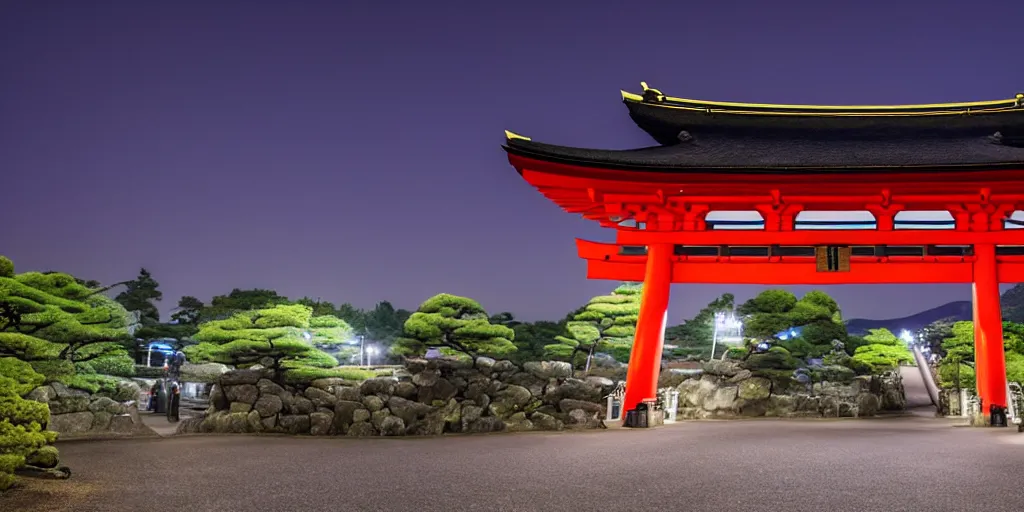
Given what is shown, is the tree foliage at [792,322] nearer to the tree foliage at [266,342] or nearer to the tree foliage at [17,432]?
the tree foliage at [266,342]

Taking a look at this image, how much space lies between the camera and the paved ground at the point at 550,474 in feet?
24.1

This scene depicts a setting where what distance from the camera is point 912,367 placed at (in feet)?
128

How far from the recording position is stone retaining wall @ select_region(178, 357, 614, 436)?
14555mm

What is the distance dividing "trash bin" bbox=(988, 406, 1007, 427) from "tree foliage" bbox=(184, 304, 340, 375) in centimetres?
1332

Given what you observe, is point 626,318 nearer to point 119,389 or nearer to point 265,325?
point 265,325

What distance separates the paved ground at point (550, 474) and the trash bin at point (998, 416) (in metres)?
1.61

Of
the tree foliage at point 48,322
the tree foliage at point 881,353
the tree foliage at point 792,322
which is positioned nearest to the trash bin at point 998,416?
the tree foliage at point 792,322

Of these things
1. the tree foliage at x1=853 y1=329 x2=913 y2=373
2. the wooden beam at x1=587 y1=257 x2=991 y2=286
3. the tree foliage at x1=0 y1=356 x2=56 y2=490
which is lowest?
the tree foliage at x1=0 y1=356 x2=56 y2=490

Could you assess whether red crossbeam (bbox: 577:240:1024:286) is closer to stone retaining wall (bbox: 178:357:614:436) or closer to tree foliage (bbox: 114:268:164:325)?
stone retaining wall (bbox: 178:357:614:436)

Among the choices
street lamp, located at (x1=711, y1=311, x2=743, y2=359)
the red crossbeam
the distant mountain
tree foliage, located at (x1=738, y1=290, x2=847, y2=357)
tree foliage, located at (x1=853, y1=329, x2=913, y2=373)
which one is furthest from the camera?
the distant mountain

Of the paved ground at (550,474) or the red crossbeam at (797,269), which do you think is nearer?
the paved ground at (550,474)

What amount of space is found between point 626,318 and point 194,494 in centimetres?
1773

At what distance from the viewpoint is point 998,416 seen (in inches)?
583

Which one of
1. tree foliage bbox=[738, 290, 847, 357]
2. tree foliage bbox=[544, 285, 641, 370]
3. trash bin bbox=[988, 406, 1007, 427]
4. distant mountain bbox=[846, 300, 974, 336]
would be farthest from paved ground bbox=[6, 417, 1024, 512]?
distant mountain bbox=[846, 300, 974, 336]
